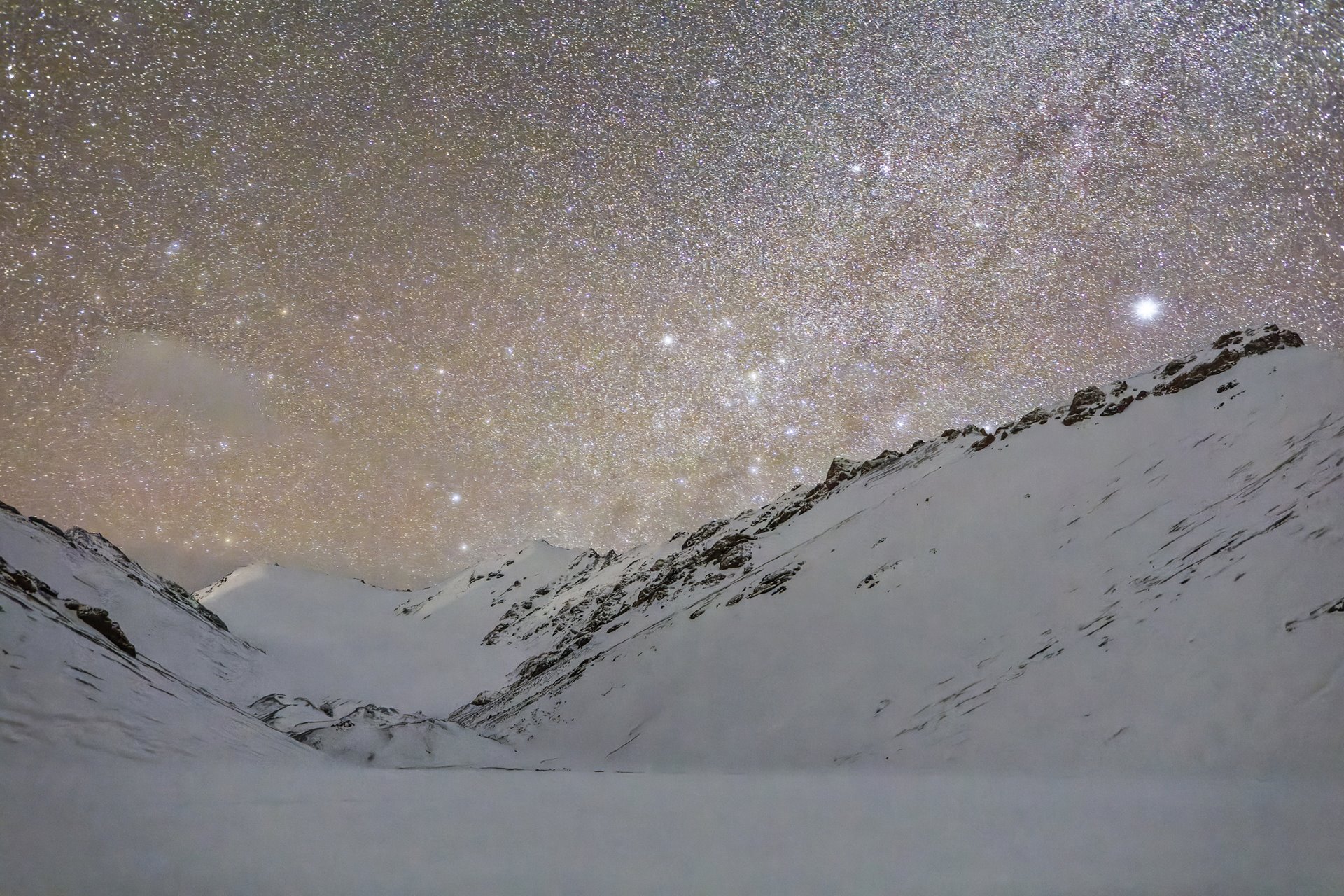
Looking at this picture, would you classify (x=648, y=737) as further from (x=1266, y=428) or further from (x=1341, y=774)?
(x=1266, y=428)

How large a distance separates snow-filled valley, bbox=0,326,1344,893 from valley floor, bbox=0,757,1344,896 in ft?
0.35

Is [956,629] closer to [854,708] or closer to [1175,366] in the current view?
[854,708]

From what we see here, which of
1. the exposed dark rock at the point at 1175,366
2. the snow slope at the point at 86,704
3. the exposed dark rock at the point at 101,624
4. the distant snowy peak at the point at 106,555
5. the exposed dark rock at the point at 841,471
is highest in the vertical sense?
the distant snowy peak at the point at 106,555

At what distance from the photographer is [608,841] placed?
12008mm

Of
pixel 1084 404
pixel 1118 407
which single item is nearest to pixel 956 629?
pixel 1118 407

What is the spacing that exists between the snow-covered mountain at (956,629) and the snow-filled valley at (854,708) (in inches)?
10.9

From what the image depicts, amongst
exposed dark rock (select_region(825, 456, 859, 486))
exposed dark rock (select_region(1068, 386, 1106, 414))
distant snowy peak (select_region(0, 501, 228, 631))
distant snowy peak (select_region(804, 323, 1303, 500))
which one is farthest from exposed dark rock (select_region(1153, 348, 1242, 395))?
distant snowy peak (select_region(0, 501, 228, 631))

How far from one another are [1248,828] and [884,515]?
6169 centimetres

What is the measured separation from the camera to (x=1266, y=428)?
50125 mm

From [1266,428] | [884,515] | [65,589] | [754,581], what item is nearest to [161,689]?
[65,589]

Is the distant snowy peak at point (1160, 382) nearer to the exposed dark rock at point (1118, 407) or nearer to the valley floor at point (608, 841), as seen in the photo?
the exposed dark rock at point (1118, 407)

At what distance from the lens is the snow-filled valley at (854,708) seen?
10555mm

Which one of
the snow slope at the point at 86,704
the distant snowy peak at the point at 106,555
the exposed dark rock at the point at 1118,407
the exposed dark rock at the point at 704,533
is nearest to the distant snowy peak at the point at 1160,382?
the exposed dark rock at the point at 1118,407

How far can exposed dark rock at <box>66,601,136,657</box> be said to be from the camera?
2973cm
